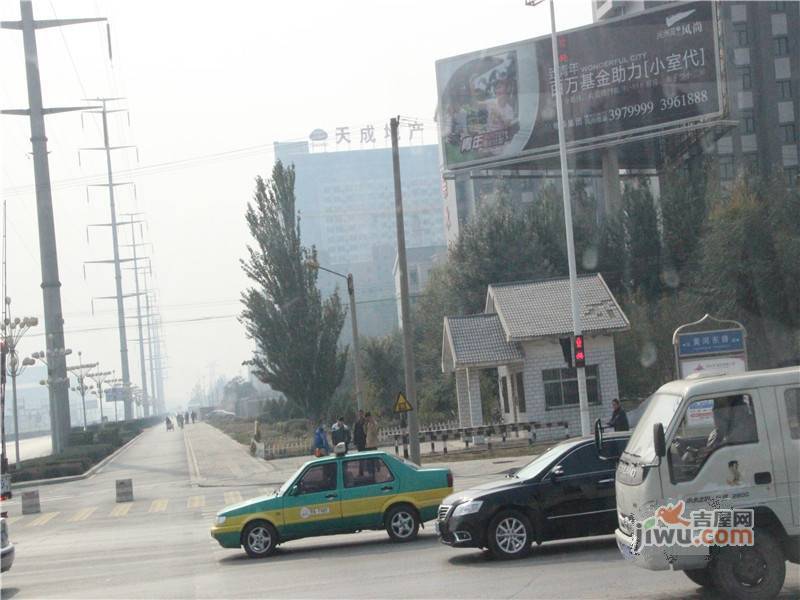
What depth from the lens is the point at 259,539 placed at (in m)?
16.2

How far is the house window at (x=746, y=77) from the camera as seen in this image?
3012 inches

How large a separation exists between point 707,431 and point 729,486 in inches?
20.9

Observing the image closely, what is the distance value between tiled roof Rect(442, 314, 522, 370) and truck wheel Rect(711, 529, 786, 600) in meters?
28.0

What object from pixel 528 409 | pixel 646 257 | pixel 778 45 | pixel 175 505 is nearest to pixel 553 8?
pixel 528 409

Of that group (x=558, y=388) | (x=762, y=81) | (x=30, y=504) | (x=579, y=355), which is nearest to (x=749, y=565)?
(x=579, y=355)

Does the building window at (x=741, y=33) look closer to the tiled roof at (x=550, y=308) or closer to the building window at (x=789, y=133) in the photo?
the building window at (x=789, y=133)

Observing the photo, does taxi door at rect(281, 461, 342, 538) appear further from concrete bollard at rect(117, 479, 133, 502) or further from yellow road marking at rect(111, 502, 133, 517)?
concrete bollard at rect(117, 479, 133, 502)

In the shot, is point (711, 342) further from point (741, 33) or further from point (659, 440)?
point (741, 33)

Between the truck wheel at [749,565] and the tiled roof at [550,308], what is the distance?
27.4 m

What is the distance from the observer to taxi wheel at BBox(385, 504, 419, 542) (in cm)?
1631

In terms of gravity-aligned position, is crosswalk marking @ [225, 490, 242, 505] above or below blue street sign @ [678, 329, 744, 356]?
below

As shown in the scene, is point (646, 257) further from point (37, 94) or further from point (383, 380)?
point (37, 94)

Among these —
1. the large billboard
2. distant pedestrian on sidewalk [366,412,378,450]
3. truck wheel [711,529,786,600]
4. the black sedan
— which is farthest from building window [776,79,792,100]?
truck wheel [711,529,786,600]

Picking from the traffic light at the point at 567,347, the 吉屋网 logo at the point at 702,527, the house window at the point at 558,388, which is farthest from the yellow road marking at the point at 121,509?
the 吉屋网 logo at the point at 702,527
